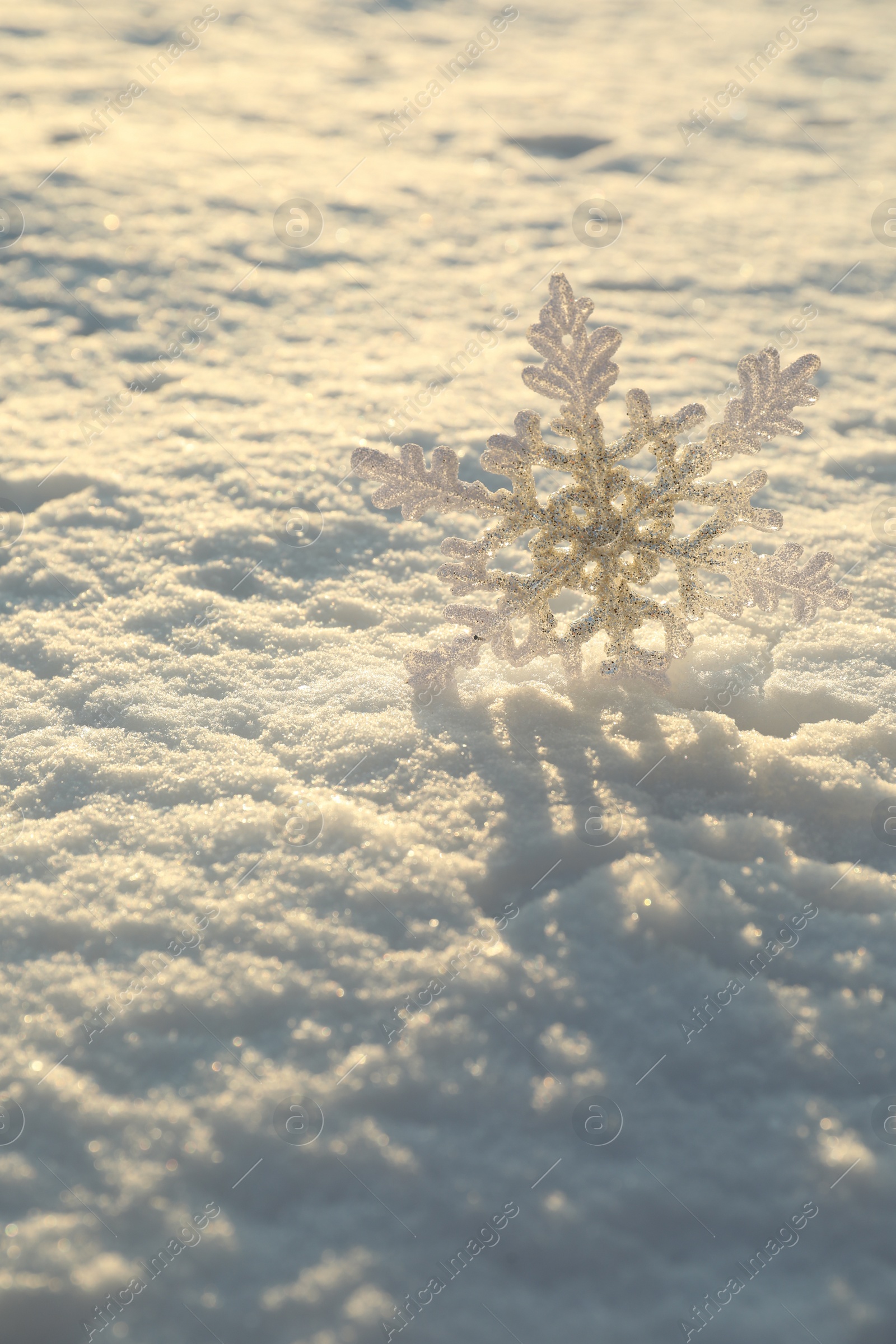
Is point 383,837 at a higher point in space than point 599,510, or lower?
lower

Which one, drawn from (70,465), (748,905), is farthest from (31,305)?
(748,905)

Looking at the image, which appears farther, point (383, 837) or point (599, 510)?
point (599, 510)

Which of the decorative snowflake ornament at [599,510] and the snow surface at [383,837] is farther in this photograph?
the decorative snowflake ornament at [599,510]

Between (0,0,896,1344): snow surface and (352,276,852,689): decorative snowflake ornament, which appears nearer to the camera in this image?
(0,0,896,1344): snow surface

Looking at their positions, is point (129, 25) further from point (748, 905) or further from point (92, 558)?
point (748, 905)

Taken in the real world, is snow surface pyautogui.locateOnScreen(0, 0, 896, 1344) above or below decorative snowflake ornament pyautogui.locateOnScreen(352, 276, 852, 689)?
below
